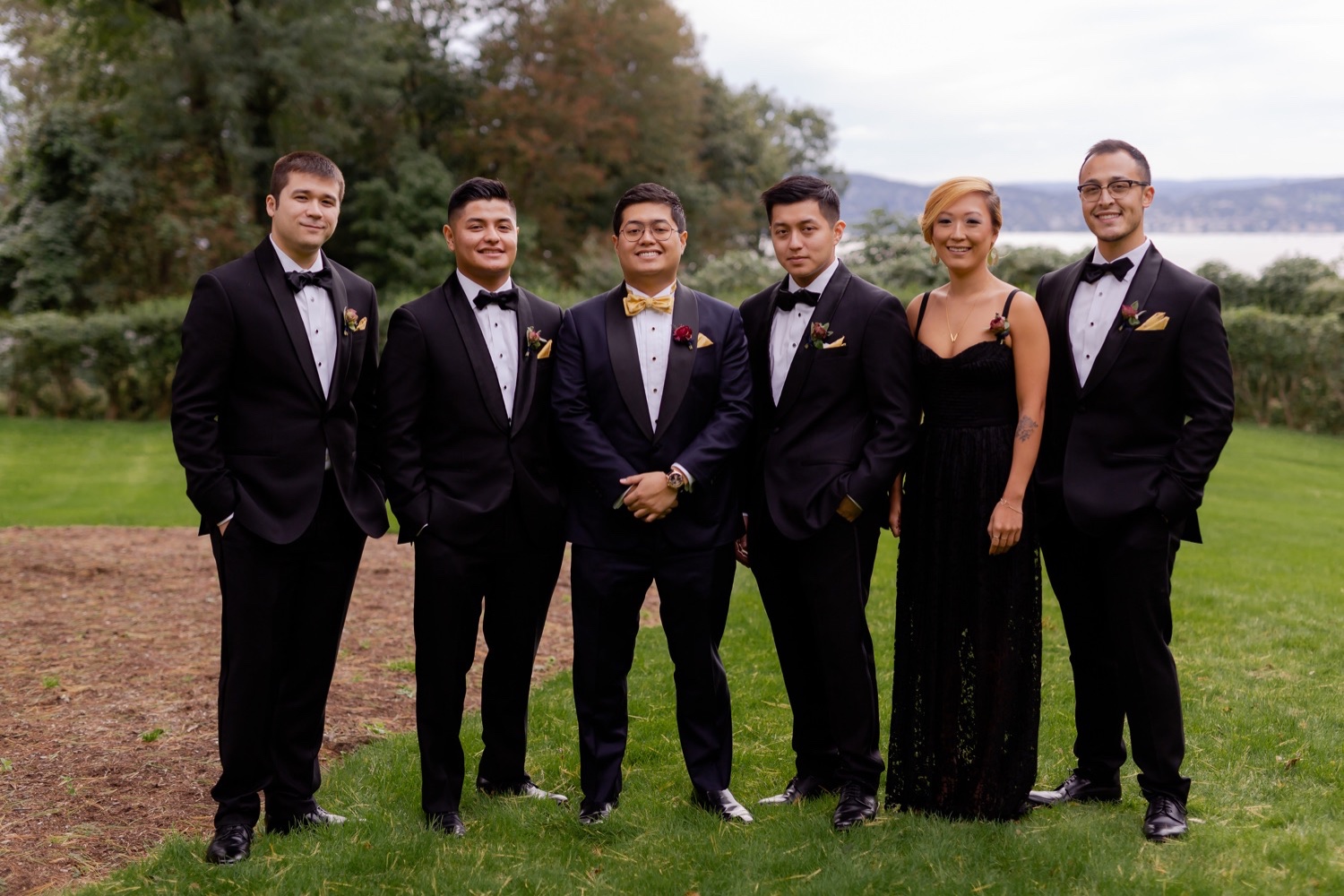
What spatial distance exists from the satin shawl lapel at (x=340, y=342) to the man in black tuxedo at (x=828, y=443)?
1.61 meters

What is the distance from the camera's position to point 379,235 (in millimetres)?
28984

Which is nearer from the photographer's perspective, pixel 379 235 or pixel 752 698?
pixel 752 698

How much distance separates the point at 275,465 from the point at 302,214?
0.94 m

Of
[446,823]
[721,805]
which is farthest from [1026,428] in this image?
[446,823]

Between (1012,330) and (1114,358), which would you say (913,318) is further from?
(1114,358)

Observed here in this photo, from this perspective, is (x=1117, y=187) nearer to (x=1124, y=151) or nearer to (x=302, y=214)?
(x=1124, y=151)

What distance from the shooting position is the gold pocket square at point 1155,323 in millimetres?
4409

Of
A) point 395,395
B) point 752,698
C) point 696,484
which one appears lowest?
point 752,698

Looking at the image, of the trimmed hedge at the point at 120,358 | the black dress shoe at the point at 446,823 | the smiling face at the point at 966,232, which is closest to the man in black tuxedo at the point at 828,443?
the smiling face at the point at 966,232

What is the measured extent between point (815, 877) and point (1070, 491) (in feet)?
5.69

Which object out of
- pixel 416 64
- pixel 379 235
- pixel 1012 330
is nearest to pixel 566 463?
pixel 1012 330

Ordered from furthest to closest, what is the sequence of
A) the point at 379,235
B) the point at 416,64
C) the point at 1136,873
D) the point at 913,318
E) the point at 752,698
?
the point at 416,64 < the point at 379,235 < the point at 752,698 < the point at 913,318 < the point at 1136,873

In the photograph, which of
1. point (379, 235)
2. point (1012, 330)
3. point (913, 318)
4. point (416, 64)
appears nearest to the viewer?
point (1012, 330)

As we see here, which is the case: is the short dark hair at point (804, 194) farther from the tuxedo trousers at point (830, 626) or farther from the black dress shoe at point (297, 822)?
the black dress shoe at point (297, 822)
